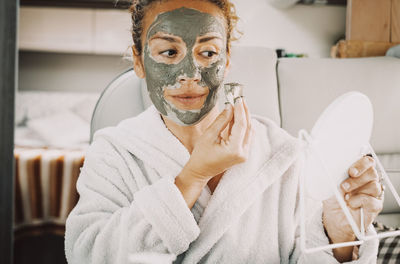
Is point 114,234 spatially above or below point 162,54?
below

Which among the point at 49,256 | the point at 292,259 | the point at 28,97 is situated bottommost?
the point at 49,256

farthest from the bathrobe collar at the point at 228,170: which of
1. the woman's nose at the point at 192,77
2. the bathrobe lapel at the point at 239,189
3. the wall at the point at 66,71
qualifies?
the wall at the point at 66,71

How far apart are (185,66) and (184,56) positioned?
0.04ft

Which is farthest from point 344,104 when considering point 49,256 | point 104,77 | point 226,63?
point 104,77

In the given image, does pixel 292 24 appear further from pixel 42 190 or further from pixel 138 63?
pixel 42 190

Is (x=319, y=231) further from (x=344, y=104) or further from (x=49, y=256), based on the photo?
(x=49, y=256)

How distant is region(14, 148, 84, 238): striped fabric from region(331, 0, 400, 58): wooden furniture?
0.84 m

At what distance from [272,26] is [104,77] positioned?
4.56 feet

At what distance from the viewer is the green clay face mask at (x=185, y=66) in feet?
1.45

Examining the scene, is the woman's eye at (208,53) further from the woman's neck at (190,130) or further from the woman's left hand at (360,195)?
the woman's left hand at (360,195)

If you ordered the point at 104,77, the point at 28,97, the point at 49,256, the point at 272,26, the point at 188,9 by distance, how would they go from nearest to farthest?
the point at 188,9, the point at 272,26, the point at 49,256, the point at 28,97, the point at 104,77

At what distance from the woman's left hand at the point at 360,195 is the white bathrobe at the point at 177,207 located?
0.08ft

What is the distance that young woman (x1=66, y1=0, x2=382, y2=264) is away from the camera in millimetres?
412

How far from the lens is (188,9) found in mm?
451
